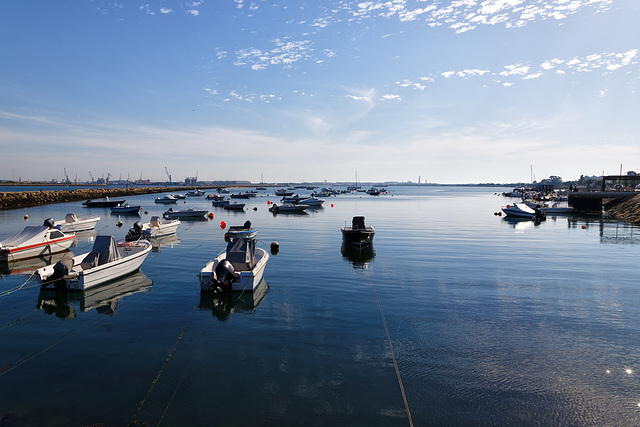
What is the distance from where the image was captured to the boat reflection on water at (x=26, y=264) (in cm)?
2506

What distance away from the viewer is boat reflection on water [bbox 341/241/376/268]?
2795 cm

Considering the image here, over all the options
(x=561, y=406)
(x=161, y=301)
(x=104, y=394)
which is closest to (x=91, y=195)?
(x=161, y=301)

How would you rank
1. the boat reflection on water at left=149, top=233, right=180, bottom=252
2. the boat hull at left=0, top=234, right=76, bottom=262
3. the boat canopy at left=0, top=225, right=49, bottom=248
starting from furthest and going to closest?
the boat reflection on water at left=149, top=233, right=180, bottom=252 < the boat canopy at left=0, top=225, right=49, bottom=248 < the boat hull at left=0, top=234, right=76, bottom=262

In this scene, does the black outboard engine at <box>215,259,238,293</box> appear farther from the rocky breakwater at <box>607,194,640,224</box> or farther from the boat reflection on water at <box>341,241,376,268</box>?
the rocky breakwater at <box>607,194,640,224</box>

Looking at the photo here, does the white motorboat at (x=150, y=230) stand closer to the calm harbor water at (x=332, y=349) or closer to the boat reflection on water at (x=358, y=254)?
the calm harbor water at (x=332, y=349)

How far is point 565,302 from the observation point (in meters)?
18.4

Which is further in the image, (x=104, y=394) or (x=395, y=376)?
(x=395, y=376)

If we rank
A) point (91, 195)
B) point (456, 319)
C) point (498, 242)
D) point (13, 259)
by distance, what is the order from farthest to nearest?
1. point (91, 195)
2. point (498, 242)
3. point (13, 259)
4. point (456, 319)

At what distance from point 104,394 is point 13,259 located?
81.9ft

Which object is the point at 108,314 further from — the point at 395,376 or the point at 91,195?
the point at 91,195

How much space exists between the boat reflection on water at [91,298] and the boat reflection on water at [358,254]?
48.5 ft

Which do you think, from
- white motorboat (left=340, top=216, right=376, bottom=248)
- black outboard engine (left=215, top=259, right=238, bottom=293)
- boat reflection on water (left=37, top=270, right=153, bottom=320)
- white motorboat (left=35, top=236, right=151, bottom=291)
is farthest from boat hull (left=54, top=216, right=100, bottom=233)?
black outboard engine (left=215, top=259, right=238, bottom=293)

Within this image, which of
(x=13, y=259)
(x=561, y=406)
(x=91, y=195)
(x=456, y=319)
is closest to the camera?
(x=561, y=406)

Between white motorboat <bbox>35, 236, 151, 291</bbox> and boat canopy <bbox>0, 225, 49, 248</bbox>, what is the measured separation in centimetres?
1090
